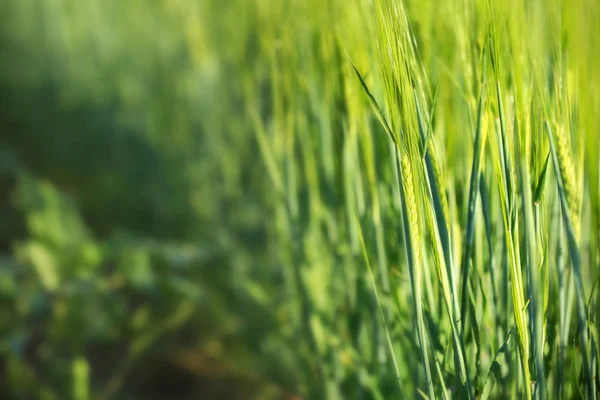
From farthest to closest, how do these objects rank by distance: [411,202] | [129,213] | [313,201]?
[129,213]
[313,201]
[411,202]

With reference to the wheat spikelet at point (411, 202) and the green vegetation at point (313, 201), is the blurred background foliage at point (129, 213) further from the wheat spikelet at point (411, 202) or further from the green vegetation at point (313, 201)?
the wheat spikelet at point (411, 202)

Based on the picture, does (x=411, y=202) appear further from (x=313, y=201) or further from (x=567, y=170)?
(x=313, y=201)

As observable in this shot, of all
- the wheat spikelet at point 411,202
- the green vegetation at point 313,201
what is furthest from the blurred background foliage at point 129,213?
the wheat spikelet at point 411,202

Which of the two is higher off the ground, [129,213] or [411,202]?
[411,202]

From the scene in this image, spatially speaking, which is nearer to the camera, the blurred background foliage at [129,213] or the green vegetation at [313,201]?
the green vegetation at [313,201]

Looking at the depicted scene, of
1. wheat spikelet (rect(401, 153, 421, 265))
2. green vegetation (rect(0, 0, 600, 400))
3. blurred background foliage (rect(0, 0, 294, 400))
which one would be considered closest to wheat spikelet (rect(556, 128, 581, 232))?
green vegetation (rect(0, 0, 600, 400))

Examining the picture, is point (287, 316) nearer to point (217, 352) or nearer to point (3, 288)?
point (217, 352)

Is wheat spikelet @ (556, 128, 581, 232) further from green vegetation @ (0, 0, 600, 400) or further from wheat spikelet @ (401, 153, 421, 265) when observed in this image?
wheat spikelet @ (401, 153, 421, 265)

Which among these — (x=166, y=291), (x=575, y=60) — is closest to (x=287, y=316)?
(x=166, y=291)

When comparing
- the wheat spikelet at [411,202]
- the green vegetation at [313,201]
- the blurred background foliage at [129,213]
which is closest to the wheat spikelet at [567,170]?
the green vegetation at [313,201]

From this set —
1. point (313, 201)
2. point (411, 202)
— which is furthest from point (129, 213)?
point (411, 202)
